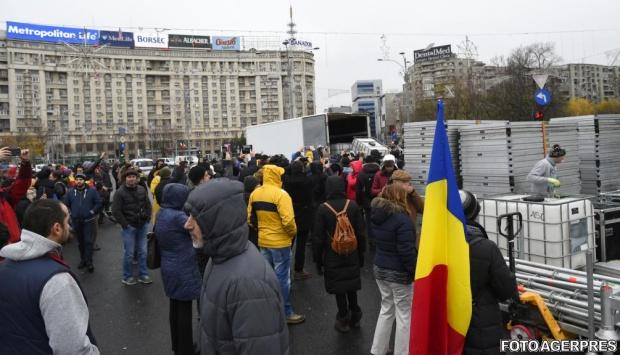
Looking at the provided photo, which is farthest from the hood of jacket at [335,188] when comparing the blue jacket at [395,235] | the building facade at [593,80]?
the building facade at [593,80]

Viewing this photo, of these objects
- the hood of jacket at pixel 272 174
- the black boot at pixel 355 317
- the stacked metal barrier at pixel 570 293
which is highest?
the hood of jacket at pixel 272 174

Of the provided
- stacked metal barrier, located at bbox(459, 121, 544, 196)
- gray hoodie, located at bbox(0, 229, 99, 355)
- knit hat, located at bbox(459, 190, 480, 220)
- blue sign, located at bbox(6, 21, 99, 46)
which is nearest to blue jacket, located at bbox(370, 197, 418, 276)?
knit hat, located at bbox(459, 190, 480, 220)

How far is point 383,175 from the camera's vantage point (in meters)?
8.93

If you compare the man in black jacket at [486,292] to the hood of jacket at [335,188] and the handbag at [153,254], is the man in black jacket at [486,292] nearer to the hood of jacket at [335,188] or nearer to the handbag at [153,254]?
the hood of jacket at [335,188]

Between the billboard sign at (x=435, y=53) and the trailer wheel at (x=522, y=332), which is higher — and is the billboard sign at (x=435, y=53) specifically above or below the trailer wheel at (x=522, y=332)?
above

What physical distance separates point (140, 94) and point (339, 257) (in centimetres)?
11341

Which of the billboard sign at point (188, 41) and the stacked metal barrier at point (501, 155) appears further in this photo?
the billboard sign at point (188, 41)

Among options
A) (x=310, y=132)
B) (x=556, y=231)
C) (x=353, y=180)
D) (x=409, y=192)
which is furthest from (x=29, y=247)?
(x=310, y=132)

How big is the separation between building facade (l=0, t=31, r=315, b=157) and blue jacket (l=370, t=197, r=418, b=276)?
83.4 m

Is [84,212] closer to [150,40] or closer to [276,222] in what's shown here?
[276,222]

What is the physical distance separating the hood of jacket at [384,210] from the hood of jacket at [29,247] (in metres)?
2.79

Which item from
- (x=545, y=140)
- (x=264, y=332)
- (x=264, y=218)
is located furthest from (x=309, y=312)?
(x=545, y=140)

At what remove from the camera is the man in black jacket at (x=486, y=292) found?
10.4 feet

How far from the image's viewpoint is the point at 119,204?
7746 mm
